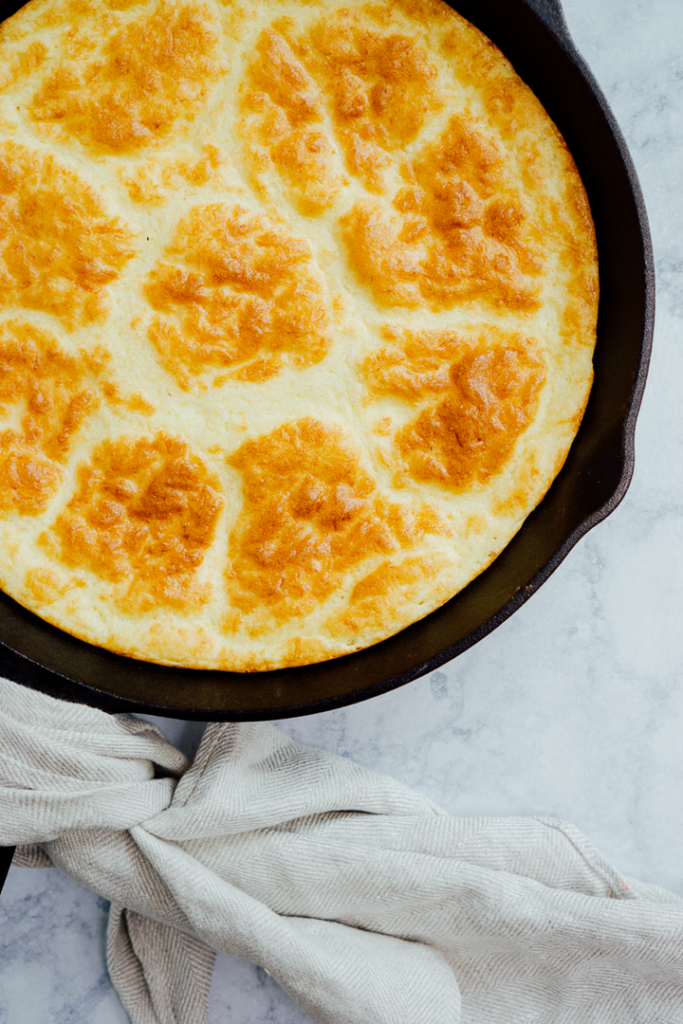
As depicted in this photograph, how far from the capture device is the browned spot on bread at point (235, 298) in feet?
7.34

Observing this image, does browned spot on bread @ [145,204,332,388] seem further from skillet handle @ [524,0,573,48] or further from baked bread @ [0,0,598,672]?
skillet handle @ [524,0,573,48]

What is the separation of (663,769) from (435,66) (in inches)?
99.7

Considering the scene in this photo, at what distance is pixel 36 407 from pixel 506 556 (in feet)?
4.96

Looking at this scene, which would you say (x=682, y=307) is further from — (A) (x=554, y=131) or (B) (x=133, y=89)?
(B) (x=133, y=89)

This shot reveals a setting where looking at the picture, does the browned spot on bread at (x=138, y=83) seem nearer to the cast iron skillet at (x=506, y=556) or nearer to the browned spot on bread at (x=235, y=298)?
the browned spot on bread at (x=235, y=298)

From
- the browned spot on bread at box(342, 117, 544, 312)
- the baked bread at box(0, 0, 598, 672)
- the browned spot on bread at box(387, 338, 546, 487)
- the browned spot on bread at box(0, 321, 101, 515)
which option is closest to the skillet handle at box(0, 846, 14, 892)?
the baked bread at box(0, 0, 598, 672)

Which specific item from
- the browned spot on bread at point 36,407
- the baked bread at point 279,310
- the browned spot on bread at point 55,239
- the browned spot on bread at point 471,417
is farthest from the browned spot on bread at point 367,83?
the browned spot on bread at point 36,407

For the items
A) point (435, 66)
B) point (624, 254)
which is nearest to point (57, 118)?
point (435, 66)

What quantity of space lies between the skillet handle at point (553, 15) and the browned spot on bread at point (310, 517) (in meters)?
1.26

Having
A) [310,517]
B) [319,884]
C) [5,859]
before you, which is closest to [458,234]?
[310,517]

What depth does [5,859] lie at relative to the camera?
2.54m

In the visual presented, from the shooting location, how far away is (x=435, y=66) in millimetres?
2303

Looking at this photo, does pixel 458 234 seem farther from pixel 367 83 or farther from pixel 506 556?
pixel 506 556

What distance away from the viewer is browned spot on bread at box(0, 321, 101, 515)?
227cm
